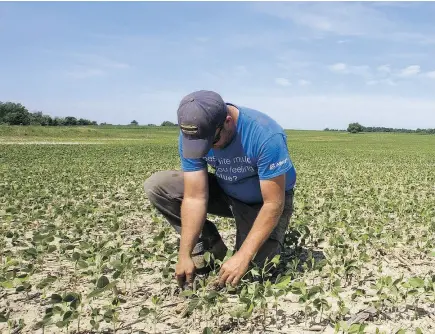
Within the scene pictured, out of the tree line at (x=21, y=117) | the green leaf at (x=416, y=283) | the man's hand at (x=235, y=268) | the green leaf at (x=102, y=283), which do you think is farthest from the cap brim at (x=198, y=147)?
the tree line at (x=21, y=117)

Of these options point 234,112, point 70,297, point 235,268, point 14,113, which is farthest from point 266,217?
point 14,113

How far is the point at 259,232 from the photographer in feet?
10.1

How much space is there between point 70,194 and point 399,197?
19.0ft

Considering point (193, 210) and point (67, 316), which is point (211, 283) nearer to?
point (193, 210)

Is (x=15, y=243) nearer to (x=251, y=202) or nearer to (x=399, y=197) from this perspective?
(x=251, y=202)

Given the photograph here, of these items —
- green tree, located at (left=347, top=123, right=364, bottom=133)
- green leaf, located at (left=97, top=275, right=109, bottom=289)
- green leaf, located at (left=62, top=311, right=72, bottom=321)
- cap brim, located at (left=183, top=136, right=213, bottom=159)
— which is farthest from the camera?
green tree, located at (left=347, top=123, right=364, bottom=133)

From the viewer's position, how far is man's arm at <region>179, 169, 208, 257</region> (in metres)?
3.21

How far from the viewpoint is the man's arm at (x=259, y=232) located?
2.99 metres

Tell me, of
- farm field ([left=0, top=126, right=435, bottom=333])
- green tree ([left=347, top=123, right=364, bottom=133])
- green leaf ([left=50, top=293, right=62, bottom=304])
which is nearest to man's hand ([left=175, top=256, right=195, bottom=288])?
farm field ([left=0, top=126, right=435, bottom=333])

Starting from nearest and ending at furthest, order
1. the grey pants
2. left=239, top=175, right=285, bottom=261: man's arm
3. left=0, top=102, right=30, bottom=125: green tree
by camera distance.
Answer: left=239, top=175, right=285, bottom=261: man's arm
the grey pants
left=0, top=102, right=30, bottom=125: green tree

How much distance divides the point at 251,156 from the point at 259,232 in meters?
0.55

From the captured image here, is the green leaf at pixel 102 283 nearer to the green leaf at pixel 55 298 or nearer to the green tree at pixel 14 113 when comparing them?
the green leaf at pixel 55 298

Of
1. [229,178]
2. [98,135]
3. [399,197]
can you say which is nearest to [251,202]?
[229,178]

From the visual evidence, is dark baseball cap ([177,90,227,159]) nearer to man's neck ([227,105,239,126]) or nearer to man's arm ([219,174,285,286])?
man's neck ([227,105,239,126])
